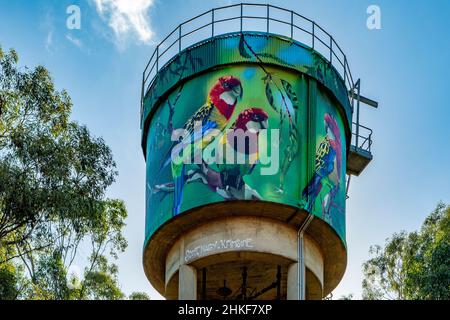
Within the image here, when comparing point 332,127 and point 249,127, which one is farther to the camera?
point 332,127

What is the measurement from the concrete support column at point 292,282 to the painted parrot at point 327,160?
163 cm

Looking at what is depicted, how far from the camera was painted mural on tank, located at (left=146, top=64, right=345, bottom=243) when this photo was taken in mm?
23405

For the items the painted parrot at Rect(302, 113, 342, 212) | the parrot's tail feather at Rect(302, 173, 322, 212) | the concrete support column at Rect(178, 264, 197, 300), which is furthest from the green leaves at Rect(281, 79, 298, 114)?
the concrete support column at Rect(178, 264, 197, 300)

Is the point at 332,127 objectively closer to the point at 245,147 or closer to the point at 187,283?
the point at 245,147

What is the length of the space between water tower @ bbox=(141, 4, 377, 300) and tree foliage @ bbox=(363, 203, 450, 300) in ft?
37.3

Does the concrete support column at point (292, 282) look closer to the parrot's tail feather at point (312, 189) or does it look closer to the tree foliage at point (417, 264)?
the parrot's tail feather at point (312, 189)

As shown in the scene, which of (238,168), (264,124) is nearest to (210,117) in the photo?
(264,124)

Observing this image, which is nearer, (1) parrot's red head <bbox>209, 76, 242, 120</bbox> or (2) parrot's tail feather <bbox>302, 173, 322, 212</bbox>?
(2) parrot's tail feather <bbox>302, 173, 322, 212</bbox>

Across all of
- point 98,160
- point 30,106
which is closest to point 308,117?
point 98,160

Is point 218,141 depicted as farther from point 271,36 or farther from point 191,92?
point 271,36

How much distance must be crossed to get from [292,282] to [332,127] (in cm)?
501

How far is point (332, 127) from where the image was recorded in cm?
2552

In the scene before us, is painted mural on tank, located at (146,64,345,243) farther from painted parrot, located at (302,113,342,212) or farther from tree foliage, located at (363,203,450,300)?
tree foliage, located at (363,203,450,300)
